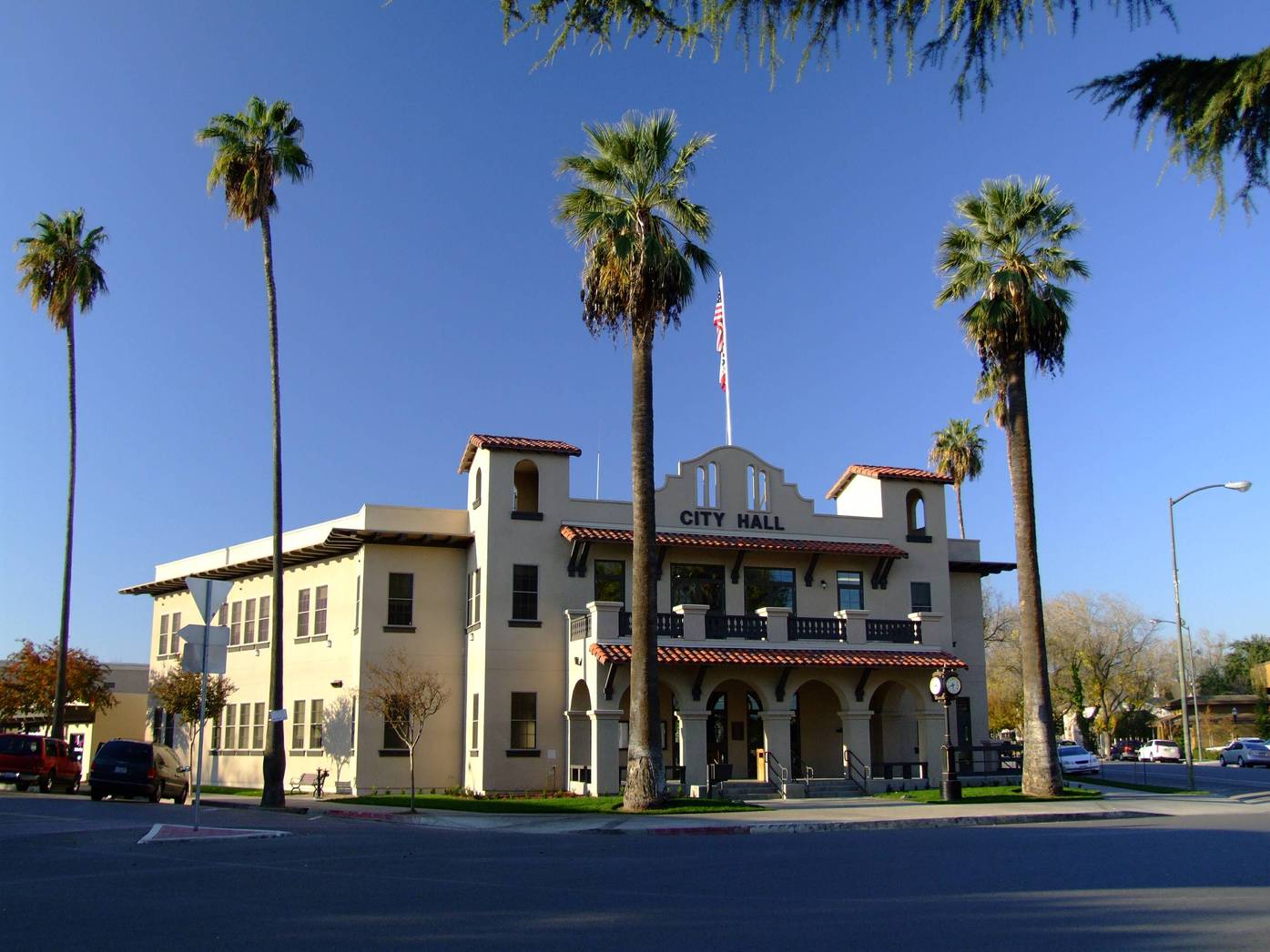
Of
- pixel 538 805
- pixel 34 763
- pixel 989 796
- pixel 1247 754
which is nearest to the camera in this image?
pixel 538 805

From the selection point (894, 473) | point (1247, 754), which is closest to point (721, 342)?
point (894, 473)

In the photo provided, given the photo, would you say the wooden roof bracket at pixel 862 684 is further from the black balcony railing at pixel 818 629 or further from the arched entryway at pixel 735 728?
the arched entryway at pixel 735 728

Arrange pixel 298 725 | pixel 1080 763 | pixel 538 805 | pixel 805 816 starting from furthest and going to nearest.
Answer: pixel 1080 763 → pixel 298 725 → pixel 538 805 → pixel 805 816

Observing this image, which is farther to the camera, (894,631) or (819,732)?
(819,732)

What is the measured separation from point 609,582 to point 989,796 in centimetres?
1232

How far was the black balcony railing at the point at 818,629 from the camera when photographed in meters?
34.3

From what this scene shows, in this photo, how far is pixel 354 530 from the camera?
3544 centimetres

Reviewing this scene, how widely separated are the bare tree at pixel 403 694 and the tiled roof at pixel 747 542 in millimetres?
6052

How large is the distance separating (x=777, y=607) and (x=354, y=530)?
12.9 m

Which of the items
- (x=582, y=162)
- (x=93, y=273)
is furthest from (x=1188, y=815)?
(x=93, y=273)

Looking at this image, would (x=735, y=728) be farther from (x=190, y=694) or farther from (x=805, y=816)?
(x=190, y=694)

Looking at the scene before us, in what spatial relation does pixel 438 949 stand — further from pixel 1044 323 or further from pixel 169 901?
pixel 1044 323

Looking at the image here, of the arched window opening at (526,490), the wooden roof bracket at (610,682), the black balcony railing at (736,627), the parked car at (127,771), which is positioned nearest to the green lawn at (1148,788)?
the black balcony railing at (736,627)

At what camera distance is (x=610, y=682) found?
31797mm
